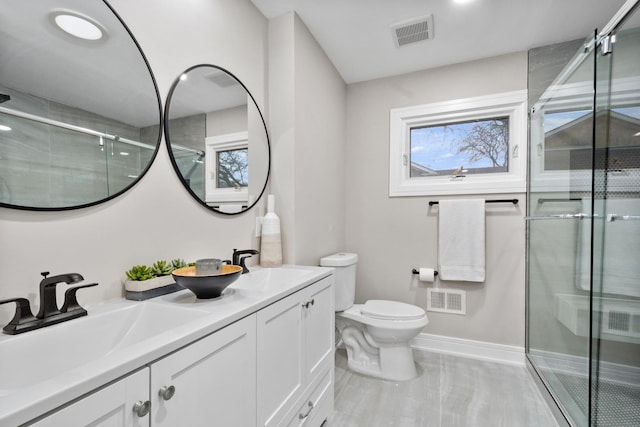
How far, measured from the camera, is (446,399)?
184 centimetres

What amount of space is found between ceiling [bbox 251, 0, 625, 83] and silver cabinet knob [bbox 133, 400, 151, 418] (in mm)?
2069

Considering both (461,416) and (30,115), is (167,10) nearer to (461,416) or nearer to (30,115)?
(30,115)

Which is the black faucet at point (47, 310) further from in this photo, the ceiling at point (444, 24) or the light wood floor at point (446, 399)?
the ceiling at point (444, 24)

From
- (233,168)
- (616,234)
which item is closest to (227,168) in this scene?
(233,168)

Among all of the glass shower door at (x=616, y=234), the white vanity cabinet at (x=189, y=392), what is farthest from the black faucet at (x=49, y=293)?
the glass shower door at (x=616, y=234)

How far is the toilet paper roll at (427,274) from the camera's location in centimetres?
246

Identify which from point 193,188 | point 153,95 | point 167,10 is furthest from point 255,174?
point 167,10

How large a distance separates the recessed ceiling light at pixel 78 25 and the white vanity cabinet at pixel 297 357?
110 cm

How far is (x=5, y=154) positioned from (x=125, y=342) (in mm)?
612

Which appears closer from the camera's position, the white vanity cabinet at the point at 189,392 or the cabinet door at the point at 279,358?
the white vanity cabinet at the point at 189,392

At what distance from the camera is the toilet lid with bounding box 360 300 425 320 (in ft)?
6.69

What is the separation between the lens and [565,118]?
1849mm

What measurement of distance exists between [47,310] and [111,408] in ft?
1.40

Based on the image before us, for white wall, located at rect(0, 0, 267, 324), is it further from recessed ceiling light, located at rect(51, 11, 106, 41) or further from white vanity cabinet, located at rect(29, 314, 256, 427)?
white vanity cabinet, located at rect(29, 314, 256, 427)
